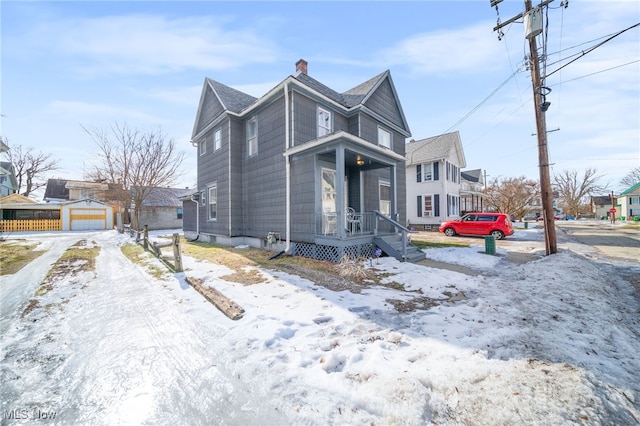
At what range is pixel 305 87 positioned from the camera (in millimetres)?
9180

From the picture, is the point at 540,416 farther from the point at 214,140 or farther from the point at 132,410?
the point at 214,140

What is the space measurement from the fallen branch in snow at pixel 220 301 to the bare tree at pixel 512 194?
3409 centimetres

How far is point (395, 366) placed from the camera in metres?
2.62

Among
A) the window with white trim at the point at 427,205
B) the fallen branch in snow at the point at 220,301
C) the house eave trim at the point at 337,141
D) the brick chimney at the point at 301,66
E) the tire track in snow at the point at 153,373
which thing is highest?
the brick chimney at the point at 301,66

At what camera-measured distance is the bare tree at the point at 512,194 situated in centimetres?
2988

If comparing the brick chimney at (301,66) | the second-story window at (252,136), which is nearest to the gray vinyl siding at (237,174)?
the second-story window at (252,136)

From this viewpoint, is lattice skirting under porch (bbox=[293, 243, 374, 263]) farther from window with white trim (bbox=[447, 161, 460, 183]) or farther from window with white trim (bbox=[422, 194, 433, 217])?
window with white trim (bbox=[447, 161, 460, 183])

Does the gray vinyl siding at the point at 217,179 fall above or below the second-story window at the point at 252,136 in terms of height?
below

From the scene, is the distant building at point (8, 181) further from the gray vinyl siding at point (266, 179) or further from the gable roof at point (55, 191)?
the gray vinyl siding at point (266, 179)

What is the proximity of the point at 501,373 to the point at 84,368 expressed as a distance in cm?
440

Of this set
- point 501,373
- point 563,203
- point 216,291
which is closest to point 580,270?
point 501,373

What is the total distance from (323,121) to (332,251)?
577cm

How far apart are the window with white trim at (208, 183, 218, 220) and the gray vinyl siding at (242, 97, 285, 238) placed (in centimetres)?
194

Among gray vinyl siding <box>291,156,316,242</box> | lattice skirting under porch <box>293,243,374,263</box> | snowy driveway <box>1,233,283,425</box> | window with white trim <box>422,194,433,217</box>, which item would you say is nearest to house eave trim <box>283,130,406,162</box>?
gray vinyl siding <box>291,156,316,242</box>
